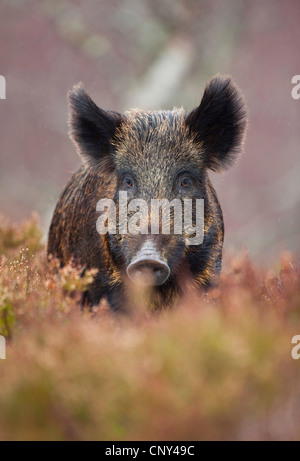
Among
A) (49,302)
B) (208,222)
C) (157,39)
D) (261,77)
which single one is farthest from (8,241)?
(157,39)

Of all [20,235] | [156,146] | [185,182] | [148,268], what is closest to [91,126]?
[156,146]

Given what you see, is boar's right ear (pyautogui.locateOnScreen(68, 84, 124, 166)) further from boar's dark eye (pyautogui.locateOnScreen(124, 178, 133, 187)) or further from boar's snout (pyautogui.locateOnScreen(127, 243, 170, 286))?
boar's snout (pyautogui.locateOnScreen(127, 243, 170, 286))

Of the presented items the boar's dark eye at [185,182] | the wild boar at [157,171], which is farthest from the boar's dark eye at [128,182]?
the boar's dark eye at [185,182]

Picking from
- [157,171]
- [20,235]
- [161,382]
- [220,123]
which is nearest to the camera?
[161,382]

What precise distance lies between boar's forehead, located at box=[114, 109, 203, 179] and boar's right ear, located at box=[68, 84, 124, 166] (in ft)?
0.36

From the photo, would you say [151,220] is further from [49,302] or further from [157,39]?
[157,39]

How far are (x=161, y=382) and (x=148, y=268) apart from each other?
1583mm

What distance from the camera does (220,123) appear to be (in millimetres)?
5090

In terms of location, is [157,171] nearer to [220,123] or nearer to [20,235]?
[220,123]

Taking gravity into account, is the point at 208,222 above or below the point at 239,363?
above

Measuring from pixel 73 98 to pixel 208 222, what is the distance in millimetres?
1510

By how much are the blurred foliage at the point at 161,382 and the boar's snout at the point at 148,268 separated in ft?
3.05

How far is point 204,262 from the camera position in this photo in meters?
4.84

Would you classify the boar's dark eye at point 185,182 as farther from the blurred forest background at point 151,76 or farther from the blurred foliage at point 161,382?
the blurred forest background at point 151,76
